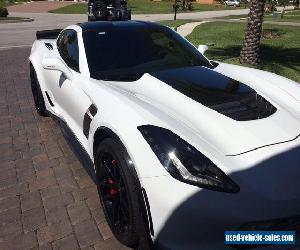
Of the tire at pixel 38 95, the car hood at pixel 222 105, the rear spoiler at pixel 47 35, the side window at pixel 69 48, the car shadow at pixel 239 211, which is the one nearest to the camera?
the car shadow at pixel 239 211

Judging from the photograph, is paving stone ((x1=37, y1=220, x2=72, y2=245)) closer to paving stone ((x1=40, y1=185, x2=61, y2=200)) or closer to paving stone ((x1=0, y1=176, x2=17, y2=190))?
paving stone ((x1=40, y1=185, x2=61, y2=200))

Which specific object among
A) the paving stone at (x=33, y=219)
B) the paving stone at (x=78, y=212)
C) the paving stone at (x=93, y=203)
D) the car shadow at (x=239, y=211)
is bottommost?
the paving stone at (x=33, y=219)

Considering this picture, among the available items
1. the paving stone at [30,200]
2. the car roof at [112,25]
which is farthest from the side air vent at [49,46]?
the paving stone at [30,200]

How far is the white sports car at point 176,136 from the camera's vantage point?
7.61ft

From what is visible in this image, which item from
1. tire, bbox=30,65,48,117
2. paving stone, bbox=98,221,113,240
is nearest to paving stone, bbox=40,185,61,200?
paving stone, bbox=98,221,113,240

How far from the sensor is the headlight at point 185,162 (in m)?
2.35

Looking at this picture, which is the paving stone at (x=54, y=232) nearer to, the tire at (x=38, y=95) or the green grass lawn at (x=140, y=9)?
the tire at (x=38, y=95)

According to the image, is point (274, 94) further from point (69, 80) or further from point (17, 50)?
point (17, 50)

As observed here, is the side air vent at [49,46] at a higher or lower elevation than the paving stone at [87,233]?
higher

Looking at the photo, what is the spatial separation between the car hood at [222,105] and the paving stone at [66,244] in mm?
1317

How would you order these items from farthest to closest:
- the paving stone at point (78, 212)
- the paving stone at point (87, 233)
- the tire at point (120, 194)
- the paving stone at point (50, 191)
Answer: the paving stone at point (50, 191), the paving stone at point (78, 212), the paving stone at point (87, 233), the tire at point (120, 194)

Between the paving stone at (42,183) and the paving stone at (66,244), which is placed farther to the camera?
the paving stone at (42,183)

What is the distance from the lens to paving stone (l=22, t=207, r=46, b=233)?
3.30m

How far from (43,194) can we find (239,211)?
226 cm
